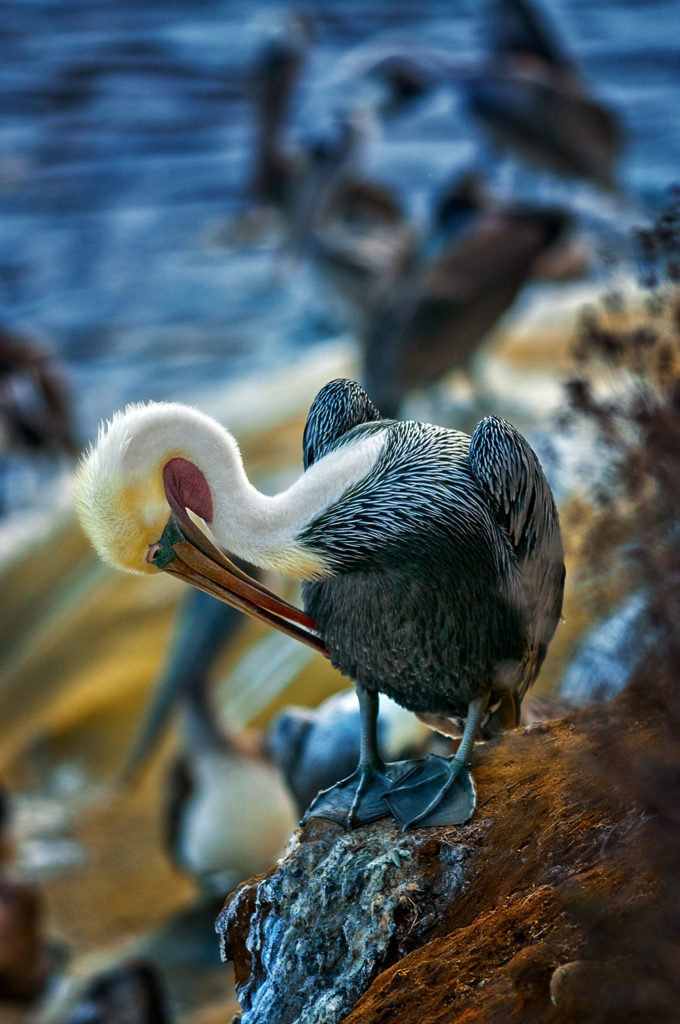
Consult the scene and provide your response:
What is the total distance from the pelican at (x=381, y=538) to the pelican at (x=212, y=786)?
3.16 meters

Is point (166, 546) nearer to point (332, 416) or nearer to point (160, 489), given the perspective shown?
point (160, 489)

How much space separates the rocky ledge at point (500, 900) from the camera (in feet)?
4.58

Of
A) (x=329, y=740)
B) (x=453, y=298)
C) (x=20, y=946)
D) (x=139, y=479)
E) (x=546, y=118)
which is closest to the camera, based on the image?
(x=139, y=479)

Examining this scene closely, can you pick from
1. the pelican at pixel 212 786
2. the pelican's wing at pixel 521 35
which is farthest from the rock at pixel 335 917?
the pelican's wing at pixel 521 35

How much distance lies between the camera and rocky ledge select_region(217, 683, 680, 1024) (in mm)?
1396

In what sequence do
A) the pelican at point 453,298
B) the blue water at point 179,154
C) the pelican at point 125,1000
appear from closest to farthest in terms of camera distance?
the pelican at point 125,1000, the pelican at point 453,298, the blue water at point 179,154

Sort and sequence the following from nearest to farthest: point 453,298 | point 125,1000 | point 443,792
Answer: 1. point 443,792
2. point 125,1000
3. point 453,298

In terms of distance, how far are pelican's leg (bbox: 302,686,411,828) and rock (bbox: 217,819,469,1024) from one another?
35mm

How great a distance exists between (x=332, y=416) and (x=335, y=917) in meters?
0.71

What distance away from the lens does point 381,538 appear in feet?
5.42

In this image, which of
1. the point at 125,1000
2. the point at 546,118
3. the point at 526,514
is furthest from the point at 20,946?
the point at 546,118

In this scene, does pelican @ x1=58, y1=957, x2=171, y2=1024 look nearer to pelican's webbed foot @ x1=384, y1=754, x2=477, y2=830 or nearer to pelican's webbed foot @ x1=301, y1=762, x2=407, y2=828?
pelican's webbed foot @ x1=301, y1=762, x2=407, y2=828

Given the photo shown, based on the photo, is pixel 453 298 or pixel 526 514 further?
pixel 453 298

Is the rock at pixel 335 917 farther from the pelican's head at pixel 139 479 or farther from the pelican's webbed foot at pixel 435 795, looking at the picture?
the pelican's head at pixel 139 479
